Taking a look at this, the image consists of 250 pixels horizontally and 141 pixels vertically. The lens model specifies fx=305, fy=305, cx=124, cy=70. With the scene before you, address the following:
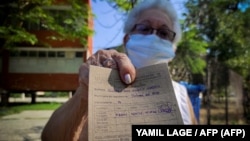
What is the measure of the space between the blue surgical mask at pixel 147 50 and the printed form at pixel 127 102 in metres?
0.39

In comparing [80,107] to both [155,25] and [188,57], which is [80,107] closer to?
[155,25]

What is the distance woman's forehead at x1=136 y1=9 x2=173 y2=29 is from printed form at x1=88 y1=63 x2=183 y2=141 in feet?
2.10

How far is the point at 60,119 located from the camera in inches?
38.6

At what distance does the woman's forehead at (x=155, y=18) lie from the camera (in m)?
1.35

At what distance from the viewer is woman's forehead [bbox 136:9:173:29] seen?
53.3 inches

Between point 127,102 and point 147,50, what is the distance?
536mm

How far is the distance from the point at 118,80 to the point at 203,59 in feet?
35.3

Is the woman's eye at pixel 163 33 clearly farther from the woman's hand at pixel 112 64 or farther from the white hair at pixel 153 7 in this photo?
the woman's hand at pixel 112 64

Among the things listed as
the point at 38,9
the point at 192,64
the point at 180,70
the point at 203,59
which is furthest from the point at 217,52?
the point at 38,9

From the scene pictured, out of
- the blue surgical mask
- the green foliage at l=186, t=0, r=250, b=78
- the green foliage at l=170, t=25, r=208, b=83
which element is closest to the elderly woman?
the blue surgical mask

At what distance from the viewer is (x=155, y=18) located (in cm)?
136

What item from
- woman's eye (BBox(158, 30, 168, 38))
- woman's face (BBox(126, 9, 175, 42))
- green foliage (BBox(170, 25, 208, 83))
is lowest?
woman's eye (BBox(158, 30, 168, 38))

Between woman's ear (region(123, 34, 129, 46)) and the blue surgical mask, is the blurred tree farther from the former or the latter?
the blue surgical mask

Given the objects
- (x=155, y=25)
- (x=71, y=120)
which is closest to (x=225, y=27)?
(x=155, y=25)
